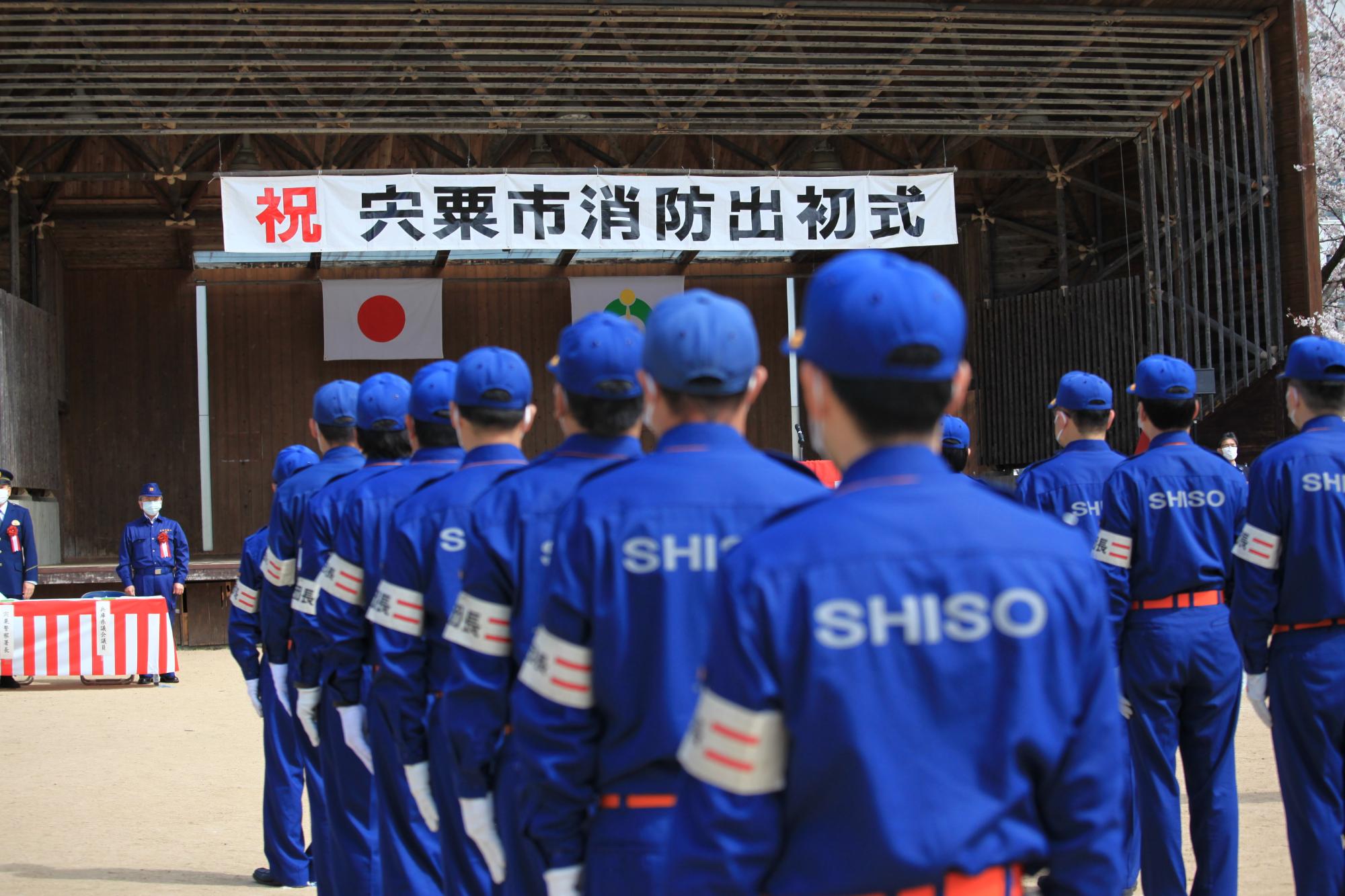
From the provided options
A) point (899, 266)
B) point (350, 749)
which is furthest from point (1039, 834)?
point (350, 749)

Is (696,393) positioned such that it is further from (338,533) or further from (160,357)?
(160,357)

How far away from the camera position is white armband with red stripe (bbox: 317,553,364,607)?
439cm

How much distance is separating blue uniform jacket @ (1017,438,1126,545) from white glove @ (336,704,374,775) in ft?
9.69

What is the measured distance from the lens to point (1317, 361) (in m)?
4.64

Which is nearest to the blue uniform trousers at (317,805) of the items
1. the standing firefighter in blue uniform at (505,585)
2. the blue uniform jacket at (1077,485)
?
the standing firefighter in blue uniform at (505,585)

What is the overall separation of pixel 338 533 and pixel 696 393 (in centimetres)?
230

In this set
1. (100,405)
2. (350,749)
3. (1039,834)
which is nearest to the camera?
(1039,834)

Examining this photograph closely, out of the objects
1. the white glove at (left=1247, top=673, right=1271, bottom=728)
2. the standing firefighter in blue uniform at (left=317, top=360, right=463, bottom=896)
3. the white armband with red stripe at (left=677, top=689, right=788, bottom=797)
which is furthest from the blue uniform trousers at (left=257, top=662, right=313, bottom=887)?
the white armband with red stripe at (left=677, top=689, right=788, bottom=797)

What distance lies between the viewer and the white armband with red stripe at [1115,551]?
5004mm

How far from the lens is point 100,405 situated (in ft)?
62.9

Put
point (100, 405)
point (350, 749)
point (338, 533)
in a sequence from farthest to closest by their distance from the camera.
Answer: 1. point (100, 405)
2. point (350, 749)
3. point (338, 533)

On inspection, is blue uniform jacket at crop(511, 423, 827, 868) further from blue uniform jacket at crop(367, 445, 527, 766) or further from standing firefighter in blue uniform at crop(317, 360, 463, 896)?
standing firefighter in blue uniform at crop(317, 360, 463, 896)

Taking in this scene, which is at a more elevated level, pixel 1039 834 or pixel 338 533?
pixel 338 533

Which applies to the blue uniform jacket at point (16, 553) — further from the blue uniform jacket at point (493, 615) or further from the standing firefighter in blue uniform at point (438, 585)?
the blue uniform jacket at point (493, 615)
